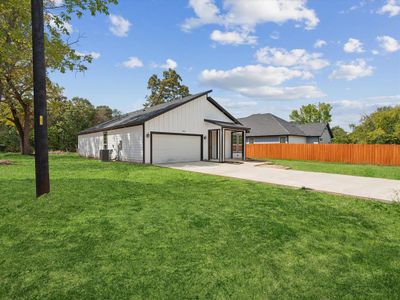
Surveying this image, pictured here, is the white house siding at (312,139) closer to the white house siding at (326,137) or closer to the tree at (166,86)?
the white house siding at (326,137)

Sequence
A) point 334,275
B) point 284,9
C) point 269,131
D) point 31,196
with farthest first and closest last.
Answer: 1. point 269,131
2. point 284,9
3. point 31,196
4. point 334,275

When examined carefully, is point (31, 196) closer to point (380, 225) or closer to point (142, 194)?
point (142, 194)

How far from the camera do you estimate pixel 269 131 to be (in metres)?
30.6

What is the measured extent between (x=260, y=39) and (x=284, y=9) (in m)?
5.45

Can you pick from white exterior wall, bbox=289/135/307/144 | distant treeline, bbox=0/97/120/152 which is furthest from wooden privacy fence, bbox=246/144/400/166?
distant treeline, bbox=0/97/120/152

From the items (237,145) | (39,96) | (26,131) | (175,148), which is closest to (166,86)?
(26,131)

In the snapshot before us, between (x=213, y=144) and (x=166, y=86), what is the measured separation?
2308 cm

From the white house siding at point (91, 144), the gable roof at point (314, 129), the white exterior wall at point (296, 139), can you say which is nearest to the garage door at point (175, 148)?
the white house siding at point (91, 144)

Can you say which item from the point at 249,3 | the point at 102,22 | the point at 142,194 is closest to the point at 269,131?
the point at 249,3

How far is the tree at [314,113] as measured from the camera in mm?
54438

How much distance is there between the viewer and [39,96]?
18.6 feet

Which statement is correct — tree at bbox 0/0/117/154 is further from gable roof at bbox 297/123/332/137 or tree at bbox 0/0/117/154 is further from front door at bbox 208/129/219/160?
gable roof at bbox 297/123/332/137

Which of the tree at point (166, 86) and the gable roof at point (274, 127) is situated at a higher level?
the tree at point (166, 86)

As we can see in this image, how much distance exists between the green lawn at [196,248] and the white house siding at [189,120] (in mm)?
9872
